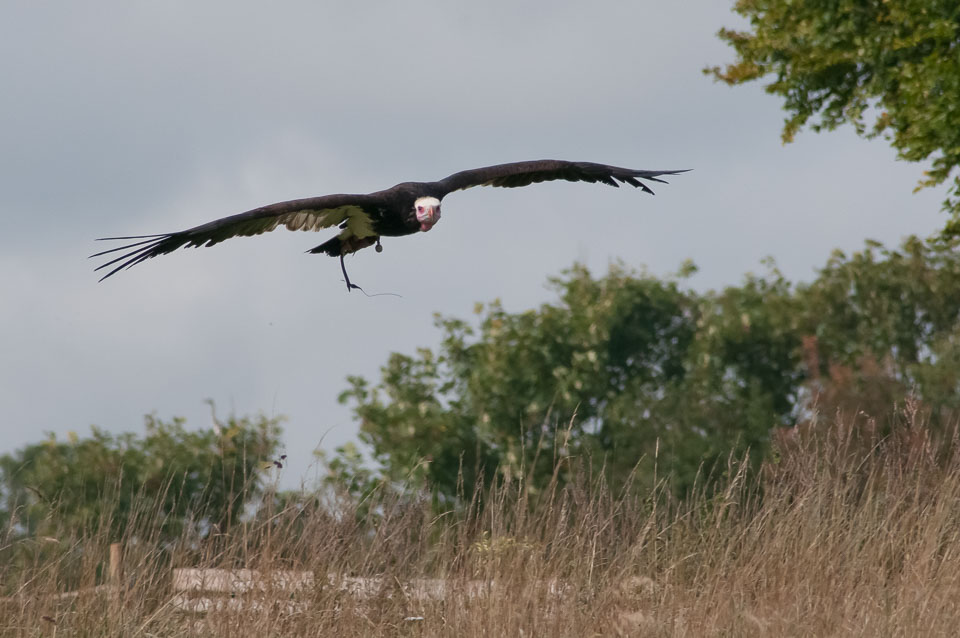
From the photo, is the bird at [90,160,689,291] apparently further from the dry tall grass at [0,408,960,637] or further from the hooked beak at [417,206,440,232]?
the dry tall grass at [0,408,960,637]

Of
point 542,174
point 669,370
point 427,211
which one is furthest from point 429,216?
point 669,370

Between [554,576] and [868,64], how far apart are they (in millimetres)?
9409

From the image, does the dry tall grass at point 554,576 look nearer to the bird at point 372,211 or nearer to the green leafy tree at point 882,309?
the bird at point 372,211

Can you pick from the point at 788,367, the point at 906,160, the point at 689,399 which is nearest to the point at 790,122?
the point at 906,160

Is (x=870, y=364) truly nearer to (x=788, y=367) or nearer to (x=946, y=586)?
(x=788, y=367)

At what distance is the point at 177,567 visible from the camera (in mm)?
6035

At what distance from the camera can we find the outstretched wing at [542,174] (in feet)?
25.2

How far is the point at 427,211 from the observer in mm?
6820

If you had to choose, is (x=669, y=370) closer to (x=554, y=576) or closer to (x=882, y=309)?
(x=882, y=309)

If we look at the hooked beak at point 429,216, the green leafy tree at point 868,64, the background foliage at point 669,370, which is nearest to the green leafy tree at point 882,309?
the background foliage at point 669,370

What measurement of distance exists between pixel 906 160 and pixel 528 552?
7.46 m

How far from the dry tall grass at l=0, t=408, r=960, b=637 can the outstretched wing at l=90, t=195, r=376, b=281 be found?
4.64 feet

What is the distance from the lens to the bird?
5969 mm

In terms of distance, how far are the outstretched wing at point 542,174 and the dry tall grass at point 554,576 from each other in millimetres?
2534
